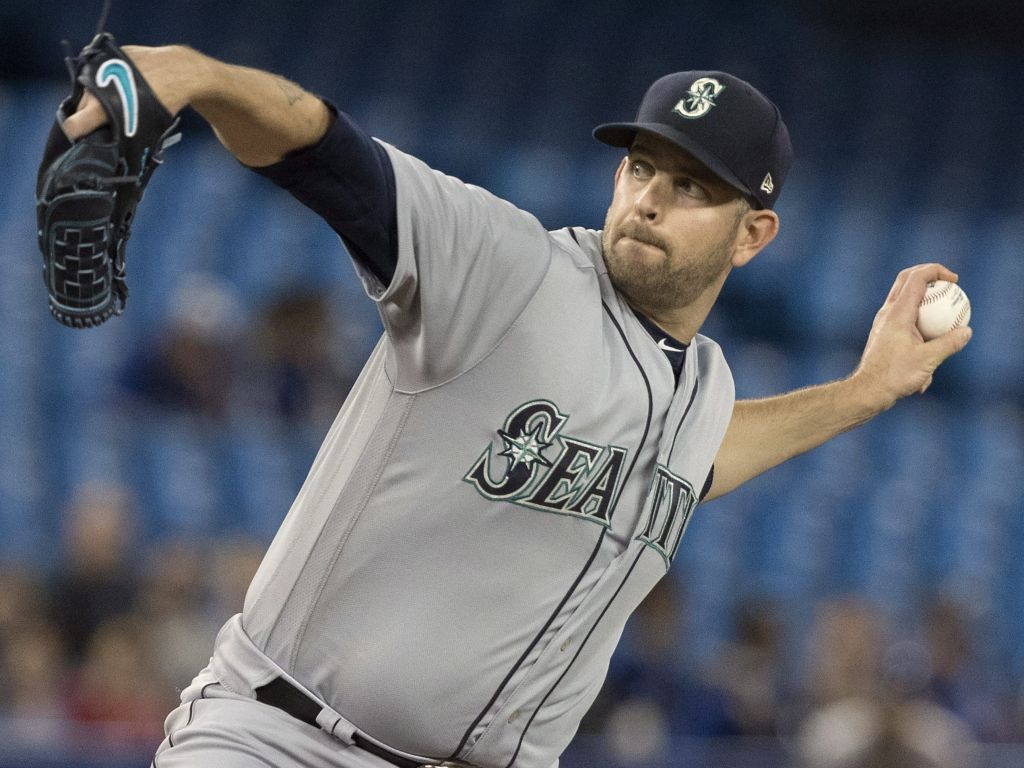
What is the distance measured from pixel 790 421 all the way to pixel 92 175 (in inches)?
72.5

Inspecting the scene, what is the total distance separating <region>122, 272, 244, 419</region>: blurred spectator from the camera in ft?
22.0

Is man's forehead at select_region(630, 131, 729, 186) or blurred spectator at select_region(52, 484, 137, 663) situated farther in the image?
blurred spectator at select_region(52, 484, 137, 663)

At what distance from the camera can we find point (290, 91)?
225cm

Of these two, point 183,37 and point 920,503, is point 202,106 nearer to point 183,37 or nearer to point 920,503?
point 920,503

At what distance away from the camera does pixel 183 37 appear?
9.74m

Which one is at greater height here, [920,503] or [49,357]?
[920,503]

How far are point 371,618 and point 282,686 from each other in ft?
0.63

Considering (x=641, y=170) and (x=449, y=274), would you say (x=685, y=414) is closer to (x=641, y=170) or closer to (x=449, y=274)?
(x=641, y=170)

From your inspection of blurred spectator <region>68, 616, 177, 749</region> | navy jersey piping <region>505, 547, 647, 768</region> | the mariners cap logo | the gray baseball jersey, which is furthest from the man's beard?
blurred spectator <region>68, 616, 177, 749</region>

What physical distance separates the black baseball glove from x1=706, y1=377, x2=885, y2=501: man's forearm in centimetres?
162

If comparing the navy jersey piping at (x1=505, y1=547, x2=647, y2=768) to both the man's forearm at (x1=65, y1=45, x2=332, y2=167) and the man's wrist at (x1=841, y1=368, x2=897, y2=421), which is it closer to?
the man's wrist at (x1=841, y1=368, x2=897, y2=421)

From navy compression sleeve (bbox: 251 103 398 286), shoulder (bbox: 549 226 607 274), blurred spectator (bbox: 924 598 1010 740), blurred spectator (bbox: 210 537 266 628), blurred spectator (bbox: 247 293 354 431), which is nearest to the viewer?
navy compression sleeve (bbox: 251 103 398 286)

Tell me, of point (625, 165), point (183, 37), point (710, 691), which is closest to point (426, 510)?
point (625, 165)

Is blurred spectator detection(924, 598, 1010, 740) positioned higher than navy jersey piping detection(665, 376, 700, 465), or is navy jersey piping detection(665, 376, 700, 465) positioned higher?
navy jersey piping detection(665, 376, 700, 465)
